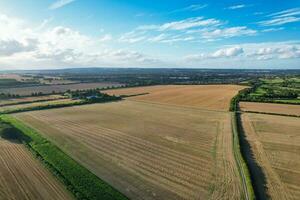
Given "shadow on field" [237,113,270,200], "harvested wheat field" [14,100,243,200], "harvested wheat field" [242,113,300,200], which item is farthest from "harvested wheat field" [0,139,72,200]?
"harvested wheat field" [242,113,300,200]

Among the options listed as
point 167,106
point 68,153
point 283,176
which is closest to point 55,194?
point 68,153

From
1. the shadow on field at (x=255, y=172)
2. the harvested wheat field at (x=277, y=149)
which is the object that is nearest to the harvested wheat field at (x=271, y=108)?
the harvested wheat field at (x=277, y=149)

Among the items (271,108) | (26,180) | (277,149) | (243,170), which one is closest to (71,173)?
(26,180)

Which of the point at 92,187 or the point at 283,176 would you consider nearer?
the point at 92,187

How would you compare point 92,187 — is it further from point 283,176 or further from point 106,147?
point 283,176

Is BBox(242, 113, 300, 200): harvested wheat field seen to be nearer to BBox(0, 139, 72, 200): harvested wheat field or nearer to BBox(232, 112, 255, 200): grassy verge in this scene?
BBox(232, 112, 255, 200): grassy verge
